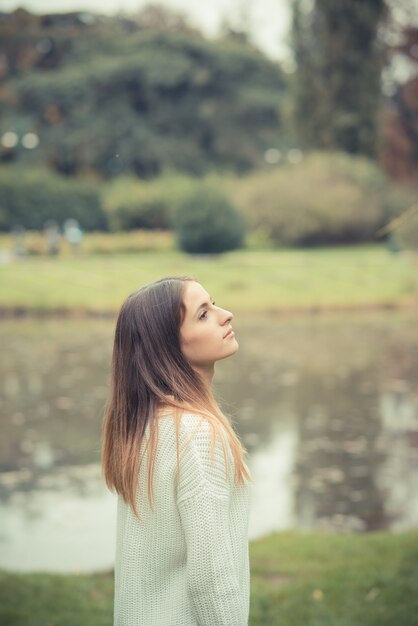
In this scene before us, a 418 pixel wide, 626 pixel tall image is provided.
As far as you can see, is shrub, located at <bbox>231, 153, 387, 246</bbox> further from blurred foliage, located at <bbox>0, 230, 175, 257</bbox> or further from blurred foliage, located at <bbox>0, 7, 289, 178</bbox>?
blurred foliage, located at <bbox>0, 7, 289, 178</bbox>

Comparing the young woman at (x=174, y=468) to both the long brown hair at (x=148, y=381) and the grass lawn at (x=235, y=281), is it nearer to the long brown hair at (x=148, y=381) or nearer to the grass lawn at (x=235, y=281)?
the long brown hair at (x=148, y=381)

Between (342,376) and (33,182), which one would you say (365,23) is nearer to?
(33,182)

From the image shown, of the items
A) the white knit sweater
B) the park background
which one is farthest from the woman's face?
the park background

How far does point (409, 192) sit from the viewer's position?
37.3m

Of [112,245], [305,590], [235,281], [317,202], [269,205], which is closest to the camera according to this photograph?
[305,590]

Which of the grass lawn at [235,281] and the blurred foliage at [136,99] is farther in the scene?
the blurred foliage at [136,99]

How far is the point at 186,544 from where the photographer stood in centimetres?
208

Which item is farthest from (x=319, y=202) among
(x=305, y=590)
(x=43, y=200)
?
(x=305, y=590)

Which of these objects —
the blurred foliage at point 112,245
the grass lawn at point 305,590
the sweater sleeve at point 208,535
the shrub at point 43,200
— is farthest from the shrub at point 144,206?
the sweater sleeve at point 208,535

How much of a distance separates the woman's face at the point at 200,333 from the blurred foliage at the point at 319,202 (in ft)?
102

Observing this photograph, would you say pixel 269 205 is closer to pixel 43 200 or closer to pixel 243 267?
Answer: pixel 243 267

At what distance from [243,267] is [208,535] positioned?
988 inches

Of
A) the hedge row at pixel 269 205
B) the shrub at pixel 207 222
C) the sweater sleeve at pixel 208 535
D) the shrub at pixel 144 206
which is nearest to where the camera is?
the sweater sleeve at pixel 208 535

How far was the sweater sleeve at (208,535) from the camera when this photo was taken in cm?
200
